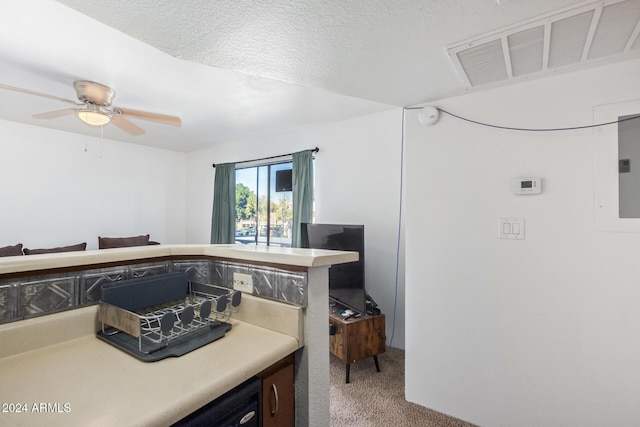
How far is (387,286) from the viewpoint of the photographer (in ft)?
9.69

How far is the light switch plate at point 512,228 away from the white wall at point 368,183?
1.27 m

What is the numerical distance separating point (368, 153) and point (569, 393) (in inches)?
93.7

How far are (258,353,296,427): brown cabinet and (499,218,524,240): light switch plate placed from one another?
136 cm

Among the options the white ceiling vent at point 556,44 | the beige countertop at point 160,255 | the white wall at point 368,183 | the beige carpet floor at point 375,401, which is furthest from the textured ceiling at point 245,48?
the beige carpet floor at point 375,401

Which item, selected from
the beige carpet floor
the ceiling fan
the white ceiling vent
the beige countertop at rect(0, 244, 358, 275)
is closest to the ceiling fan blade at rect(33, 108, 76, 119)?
the ceiling fan

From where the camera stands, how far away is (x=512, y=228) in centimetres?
164

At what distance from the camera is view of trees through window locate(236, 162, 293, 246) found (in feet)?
12.8

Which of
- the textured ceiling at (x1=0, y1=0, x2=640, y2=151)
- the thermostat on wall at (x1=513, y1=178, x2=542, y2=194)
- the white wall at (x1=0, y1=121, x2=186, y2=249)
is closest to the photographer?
the textured ceiling at (x1=0, y1=0, x2=640, y2=151)

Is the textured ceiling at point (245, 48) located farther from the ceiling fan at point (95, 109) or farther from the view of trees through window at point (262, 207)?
the view of trees through window at point (262, 207)

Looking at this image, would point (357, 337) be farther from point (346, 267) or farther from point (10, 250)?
point (10, 250)

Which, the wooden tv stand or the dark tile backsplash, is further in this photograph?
the wooden tv stand

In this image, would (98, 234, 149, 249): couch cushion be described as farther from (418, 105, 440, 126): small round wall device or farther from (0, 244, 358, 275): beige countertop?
(418, 105, 440, 126): small round wall device

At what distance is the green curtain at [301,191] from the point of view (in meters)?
3.45

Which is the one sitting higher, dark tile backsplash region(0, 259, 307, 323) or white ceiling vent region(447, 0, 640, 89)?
white ceiling vent region(447, 0, 640, 89)
